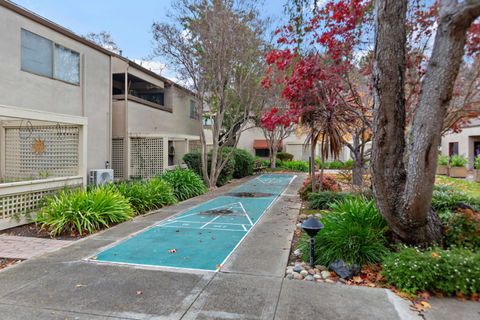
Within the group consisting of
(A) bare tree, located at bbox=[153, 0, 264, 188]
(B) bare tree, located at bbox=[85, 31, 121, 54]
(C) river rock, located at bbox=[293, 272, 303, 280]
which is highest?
(B) bare tree, located at bbox=[85, 31, 121, 54]

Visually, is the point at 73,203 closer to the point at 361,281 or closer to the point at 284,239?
the point at 284,239

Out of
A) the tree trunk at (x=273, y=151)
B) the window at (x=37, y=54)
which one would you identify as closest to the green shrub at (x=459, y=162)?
the tree trunk at (x=273, y=151)

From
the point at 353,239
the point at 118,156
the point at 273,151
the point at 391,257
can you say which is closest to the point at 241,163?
the point at 273,151

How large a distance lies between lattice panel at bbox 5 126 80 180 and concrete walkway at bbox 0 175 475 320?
5.07 m

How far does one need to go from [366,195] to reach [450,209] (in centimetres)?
209

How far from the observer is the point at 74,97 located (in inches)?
473

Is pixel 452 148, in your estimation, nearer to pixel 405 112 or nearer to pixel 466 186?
pixel 466 186

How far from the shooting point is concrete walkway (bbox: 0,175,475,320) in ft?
12.0

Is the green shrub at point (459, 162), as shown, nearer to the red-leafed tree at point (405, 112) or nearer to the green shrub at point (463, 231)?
the green shrub at point (463, 231)

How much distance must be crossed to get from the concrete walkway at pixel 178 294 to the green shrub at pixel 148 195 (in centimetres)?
425

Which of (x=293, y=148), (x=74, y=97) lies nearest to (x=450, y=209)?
(x=74, y=97)

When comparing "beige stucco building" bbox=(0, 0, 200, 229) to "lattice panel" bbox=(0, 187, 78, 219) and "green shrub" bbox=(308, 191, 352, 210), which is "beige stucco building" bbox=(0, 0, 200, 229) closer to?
"lattice panel" bbox=(0, 187, 78, 219)

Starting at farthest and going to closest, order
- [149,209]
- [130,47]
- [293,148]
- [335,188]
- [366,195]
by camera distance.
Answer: [293,148] < [130,47] < [335,188] < [149,209] < [366,195]

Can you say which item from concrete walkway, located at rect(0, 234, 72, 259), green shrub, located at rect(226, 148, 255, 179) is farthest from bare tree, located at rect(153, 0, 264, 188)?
concrete walkway, located at rect(0, 234, 72, 259)
